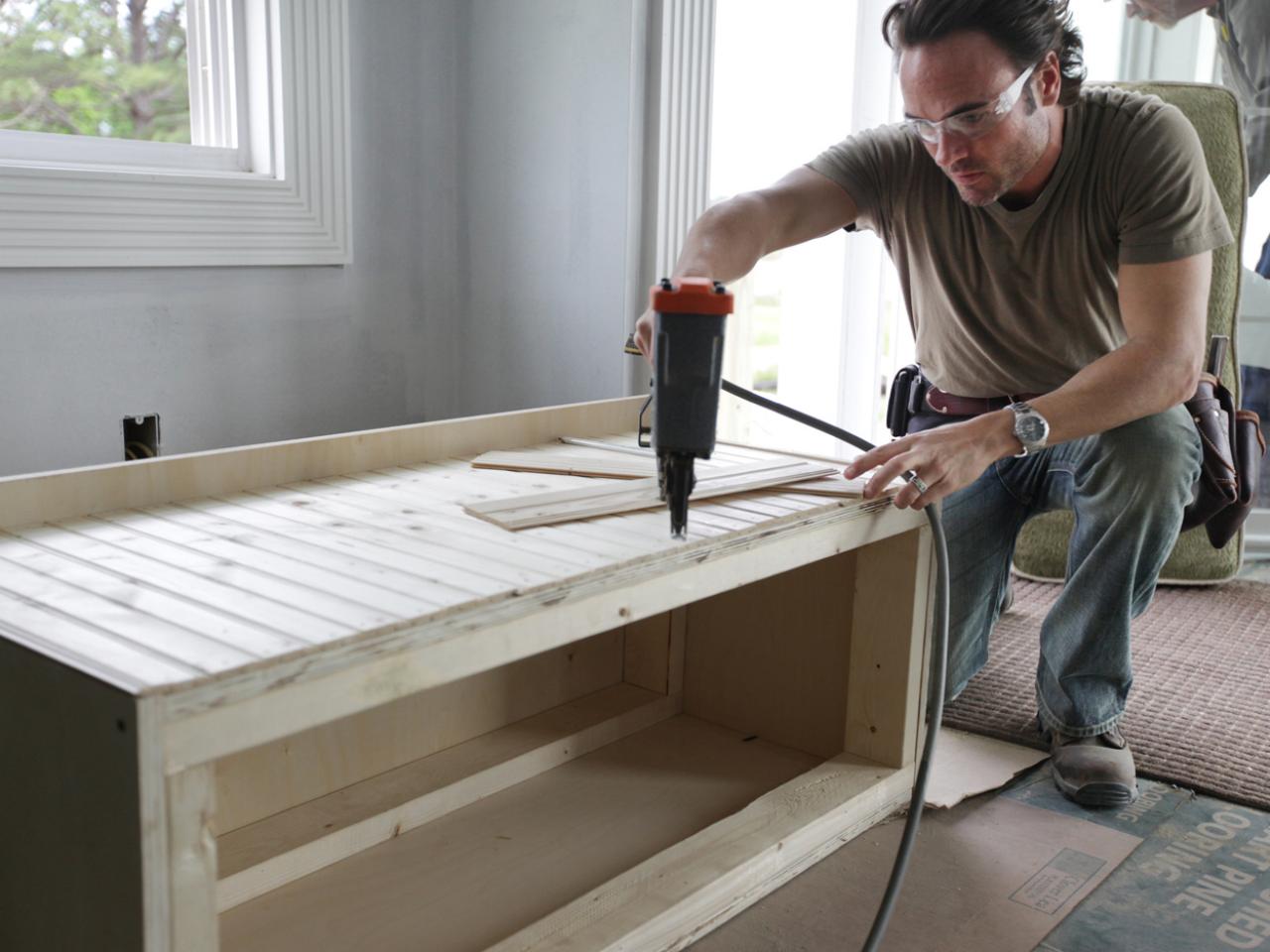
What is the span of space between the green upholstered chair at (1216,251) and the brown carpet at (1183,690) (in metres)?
0.08

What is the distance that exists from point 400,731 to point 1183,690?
1.17 m

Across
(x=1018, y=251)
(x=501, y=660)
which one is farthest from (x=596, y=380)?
(x=501, y=660)

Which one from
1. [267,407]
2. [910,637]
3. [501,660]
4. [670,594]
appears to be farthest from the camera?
[267,407]

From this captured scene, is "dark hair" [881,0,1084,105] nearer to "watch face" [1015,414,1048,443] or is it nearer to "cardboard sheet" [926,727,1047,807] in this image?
"watch face" [1015,414,1048,443]

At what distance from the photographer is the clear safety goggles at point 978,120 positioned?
1379mm

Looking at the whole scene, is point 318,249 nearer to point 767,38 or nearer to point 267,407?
point 267,407

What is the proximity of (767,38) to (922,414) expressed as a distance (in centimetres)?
128

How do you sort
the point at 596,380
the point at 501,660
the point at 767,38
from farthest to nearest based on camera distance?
the point at 767,38 < the point at 596,380 < the point at 501,660

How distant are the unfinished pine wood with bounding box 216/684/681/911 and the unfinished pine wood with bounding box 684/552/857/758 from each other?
83mm

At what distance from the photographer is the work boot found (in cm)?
143

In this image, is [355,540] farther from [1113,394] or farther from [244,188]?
[244,188]

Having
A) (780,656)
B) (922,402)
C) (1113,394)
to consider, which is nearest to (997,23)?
(1113,394)

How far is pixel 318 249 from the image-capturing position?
2160mm

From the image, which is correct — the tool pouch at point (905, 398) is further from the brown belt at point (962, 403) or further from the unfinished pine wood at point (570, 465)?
the unfinished pine wood at point (570, 465)
